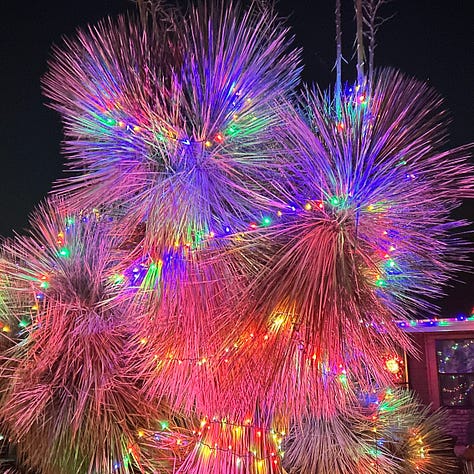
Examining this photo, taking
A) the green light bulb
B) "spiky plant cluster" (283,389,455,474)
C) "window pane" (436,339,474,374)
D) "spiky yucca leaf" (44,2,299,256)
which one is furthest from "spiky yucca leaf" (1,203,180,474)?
"window pane" (436,339,474,374)

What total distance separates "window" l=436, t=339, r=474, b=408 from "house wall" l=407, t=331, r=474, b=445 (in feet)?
0.27

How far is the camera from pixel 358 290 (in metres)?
1.76

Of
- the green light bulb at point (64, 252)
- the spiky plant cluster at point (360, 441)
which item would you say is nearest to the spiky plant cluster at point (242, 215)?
the green light bulb at point (64, 252)

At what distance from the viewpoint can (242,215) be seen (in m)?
2.06

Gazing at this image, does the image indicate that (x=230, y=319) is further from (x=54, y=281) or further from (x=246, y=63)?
(x=54, y=281)

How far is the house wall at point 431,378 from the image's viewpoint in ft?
21.7

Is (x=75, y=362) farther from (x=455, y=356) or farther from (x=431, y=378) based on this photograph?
(x=455, y=356)

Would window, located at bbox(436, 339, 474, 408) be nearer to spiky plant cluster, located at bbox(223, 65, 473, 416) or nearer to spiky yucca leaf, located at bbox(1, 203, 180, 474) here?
spiky yucca leaf, located at bbox(1, 203, 180, 474)

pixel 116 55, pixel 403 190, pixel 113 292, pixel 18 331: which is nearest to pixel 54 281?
pixel 113 292

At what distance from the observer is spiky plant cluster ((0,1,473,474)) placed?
5.75ft

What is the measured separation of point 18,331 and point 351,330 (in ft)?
7.64

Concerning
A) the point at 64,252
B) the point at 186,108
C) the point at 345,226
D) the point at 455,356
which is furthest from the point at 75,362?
the point at 455,356

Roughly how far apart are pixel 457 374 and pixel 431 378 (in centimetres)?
32

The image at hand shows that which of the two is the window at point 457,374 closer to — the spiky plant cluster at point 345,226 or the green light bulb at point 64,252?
the spiky plant cluster at point 345,226
